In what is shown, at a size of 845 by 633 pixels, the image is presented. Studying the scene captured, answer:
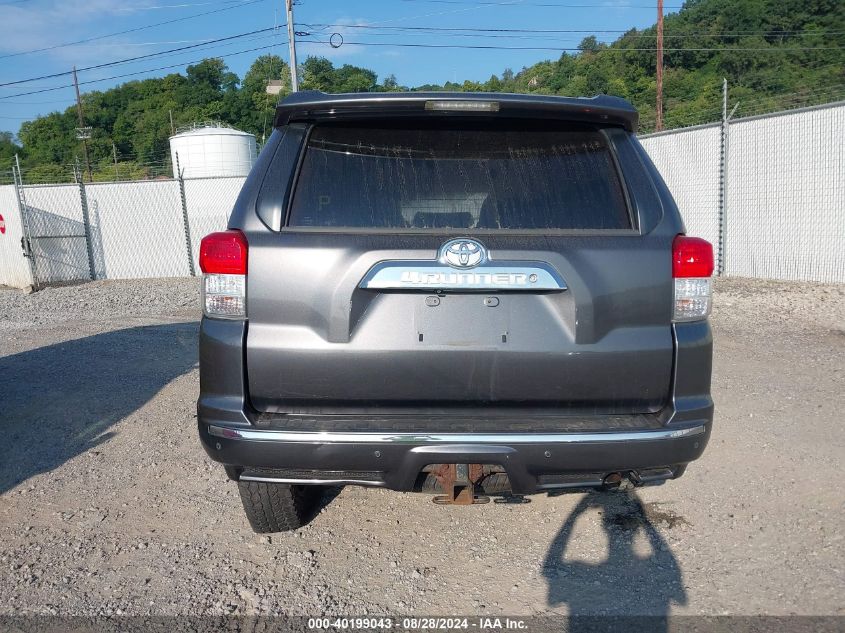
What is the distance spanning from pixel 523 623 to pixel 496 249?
147 centimetres

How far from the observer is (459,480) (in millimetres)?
2607

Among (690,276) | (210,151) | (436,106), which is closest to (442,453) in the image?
(690,276)

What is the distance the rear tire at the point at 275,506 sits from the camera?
318cm

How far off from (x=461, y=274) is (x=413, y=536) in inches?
62.9

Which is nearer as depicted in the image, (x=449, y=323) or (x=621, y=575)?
(x=449, y=323)

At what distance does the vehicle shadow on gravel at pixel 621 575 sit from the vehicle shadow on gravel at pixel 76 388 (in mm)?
3314

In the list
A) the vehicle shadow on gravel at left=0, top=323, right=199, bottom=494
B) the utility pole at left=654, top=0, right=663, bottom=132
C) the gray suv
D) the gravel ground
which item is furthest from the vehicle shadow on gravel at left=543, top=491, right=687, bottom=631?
the utility pole at left=654, top=0, right=663, bottom=132

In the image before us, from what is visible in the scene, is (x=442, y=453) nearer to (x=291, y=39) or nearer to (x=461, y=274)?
(x=461, y=274)

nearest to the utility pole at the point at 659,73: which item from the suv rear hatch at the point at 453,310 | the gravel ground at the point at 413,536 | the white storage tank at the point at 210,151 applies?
the white storage tank at the point at 210,151

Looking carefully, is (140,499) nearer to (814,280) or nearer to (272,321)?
(272,321)

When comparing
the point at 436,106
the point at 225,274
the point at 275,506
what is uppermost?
the point at 436,106

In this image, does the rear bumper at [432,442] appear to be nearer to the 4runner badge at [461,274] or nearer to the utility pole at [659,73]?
the 4runner badge at [461,274]

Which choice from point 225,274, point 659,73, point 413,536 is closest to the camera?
point 225,274

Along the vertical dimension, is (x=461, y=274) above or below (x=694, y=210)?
above
